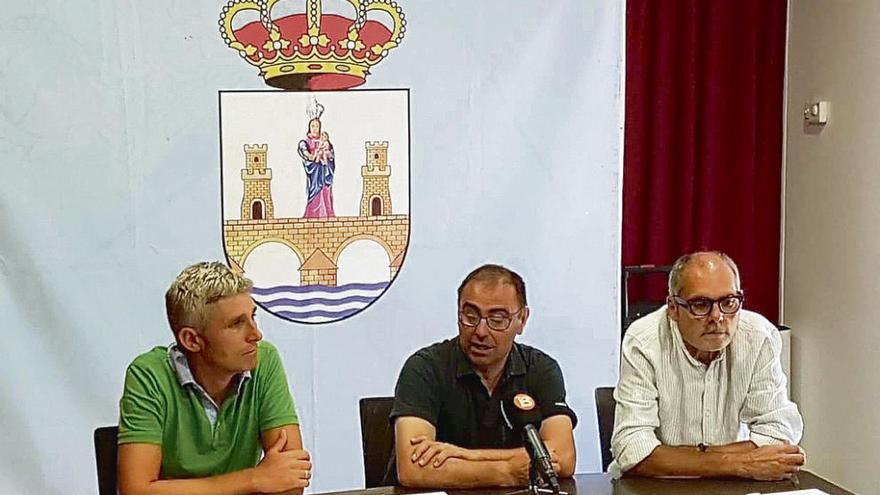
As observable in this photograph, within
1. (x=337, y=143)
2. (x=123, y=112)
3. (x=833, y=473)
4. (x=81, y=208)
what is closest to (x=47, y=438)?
(x=81, y=208)

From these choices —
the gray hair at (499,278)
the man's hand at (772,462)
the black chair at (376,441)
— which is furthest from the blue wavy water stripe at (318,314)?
the man's hand at (772,462)

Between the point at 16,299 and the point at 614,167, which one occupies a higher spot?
the point at 614,167

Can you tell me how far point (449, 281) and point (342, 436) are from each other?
574mm

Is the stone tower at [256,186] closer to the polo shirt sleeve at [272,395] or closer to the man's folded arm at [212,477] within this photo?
the polo shirt sleeve at [272,395]

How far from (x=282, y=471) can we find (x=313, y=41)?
1437 mm

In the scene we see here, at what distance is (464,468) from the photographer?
7.64 ft

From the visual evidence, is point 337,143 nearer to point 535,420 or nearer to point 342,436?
point 342,436

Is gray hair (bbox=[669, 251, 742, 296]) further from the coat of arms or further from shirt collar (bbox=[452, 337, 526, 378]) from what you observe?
the coat of arms

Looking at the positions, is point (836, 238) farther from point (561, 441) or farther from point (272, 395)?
point (272, 395)

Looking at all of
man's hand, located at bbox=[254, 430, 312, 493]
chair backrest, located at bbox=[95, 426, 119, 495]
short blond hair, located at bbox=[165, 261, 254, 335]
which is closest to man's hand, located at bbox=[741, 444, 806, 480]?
man's hand, located at bbox=[254, 430, 312, 493]

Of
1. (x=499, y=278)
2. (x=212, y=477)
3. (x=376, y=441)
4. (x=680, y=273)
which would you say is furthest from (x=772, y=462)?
(x=212, y=477)

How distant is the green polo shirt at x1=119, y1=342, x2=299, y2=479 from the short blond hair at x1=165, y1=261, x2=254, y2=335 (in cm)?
11

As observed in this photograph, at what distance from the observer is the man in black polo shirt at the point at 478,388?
96.9 inches

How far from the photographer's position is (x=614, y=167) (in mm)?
3375
